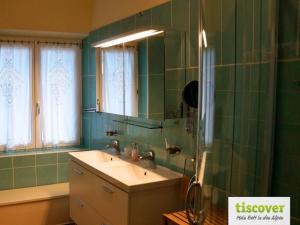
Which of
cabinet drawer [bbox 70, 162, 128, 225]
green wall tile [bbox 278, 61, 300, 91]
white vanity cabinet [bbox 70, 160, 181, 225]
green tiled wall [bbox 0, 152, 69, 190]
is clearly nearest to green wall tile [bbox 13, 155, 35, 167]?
green tiled wall [bbox 0, 152, 69, 190]

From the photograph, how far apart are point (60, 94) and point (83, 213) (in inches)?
61.7

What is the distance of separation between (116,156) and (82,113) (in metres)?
1.19

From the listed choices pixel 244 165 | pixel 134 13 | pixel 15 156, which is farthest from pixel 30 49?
pixel 244 165

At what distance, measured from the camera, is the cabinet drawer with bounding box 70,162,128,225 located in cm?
235

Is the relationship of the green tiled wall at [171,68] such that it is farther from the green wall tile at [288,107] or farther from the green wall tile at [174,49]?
the green wall tile at [288,107]

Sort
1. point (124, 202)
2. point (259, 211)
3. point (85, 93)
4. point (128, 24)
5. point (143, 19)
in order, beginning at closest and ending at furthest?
point (259, 211), point (124, 202), point (143, 19), point (128, 24), point (85, 93)

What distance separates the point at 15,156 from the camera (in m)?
3.74

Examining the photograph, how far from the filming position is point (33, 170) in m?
3.84

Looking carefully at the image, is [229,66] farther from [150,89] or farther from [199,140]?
[150,89]

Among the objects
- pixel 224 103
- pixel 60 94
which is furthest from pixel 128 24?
pixel 224 103

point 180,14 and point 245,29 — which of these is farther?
point 180,14

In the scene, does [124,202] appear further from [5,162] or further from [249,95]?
[5,162]

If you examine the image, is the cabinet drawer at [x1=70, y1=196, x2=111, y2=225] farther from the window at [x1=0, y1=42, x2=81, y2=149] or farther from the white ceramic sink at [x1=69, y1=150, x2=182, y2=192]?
the window at [x1=0, y1=42, x2=81, y2=149]

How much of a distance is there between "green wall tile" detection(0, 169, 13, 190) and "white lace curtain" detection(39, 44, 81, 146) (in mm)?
527
